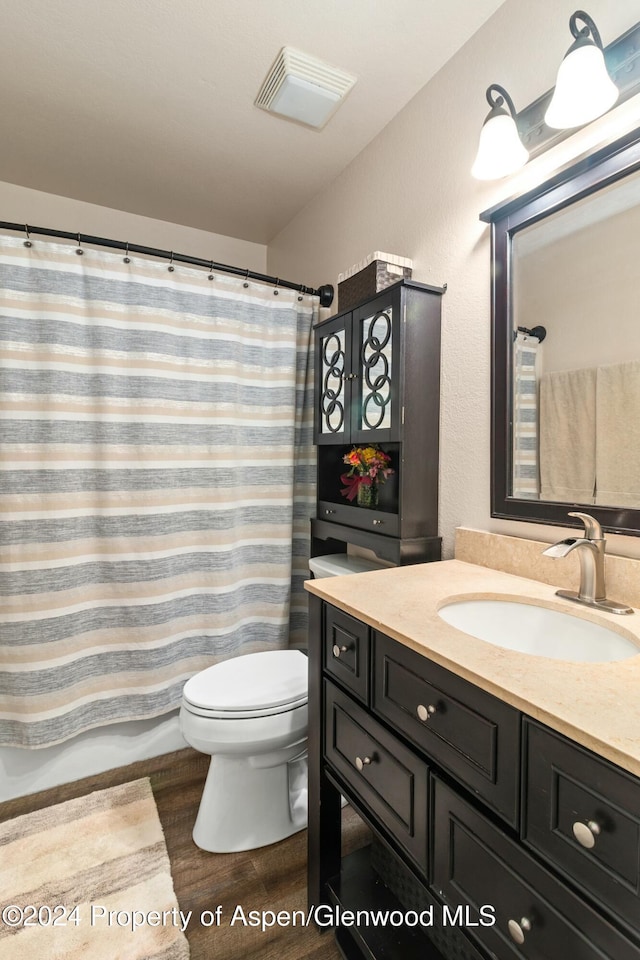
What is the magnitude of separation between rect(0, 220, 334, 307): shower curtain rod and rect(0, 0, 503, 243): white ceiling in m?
0.33

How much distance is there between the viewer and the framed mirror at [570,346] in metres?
1.01

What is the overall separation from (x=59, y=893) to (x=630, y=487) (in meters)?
1.79

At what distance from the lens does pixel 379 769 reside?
93cm

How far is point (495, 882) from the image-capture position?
68 cm

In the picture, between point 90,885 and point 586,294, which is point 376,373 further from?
point 90,885

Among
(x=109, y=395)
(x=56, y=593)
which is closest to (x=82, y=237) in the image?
(x=109, y=395)

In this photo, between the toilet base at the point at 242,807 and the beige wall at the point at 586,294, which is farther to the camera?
the toilet base at the point at 242,807

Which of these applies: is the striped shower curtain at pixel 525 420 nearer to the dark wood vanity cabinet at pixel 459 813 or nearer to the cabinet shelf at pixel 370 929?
the dark wood vanity cabinet at pixel 459 813

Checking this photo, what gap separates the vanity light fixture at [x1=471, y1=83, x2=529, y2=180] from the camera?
45.4 inches

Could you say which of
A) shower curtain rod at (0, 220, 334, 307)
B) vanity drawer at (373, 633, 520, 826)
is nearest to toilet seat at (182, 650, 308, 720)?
vanity drawer at (373, 633, 520, 826)

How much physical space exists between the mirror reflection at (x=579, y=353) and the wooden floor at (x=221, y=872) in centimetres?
125

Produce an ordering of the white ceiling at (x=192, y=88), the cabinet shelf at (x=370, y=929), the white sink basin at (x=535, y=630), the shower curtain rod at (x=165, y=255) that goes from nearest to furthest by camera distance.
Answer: the white sink basin at (x=535, y=630)
the cabinet shelf at (x=370, y=929)
the white ceiling at (x=192, y=88)
the shower curtain rod at (x=165, y=255)

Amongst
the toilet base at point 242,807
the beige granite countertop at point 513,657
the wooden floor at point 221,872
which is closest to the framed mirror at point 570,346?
the beige granite countertop at point 513,657

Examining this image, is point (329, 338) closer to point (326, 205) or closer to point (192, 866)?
point (326, 205)
